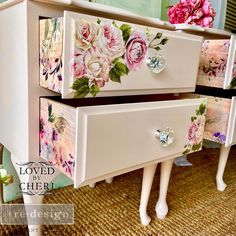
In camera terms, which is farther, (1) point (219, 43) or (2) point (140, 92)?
(1) point (219, 43)

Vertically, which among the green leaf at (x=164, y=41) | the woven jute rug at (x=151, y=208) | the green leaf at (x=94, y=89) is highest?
the green leaf at (x=164, y=41)

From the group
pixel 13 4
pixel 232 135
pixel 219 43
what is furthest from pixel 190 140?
pixel 13 4

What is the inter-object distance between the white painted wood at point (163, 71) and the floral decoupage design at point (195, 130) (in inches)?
3.1

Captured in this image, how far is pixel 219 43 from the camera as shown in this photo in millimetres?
825

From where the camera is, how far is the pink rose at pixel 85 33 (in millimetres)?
480

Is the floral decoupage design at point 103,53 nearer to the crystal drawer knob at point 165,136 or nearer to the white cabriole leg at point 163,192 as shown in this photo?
the crystal drawer knob at point 165,136

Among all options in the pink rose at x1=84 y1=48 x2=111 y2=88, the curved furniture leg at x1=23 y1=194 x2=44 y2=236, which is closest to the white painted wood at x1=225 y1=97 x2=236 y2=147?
the pink rose at x1=84 y1=48 x2=111 y2=88

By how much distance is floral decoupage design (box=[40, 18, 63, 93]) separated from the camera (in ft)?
1.63

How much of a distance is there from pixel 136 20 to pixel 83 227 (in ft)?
2.12

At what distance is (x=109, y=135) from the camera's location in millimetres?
544

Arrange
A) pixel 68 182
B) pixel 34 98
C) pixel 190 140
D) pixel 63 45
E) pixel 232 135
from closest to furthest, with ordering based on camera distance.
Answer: pixel 63 45
pixel 34 98
pixel 190 140
pixel 232 135
pixel 68 182

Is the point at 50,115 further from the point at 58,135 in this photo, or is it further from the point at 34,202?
the point at 34,202

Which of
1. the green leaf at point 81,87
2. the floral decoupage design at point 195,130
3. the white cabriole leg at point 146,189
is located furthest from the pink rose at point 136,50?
the white cabriole leg at point 146,189

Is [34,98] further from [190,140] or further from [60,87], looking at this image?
[190,140]
